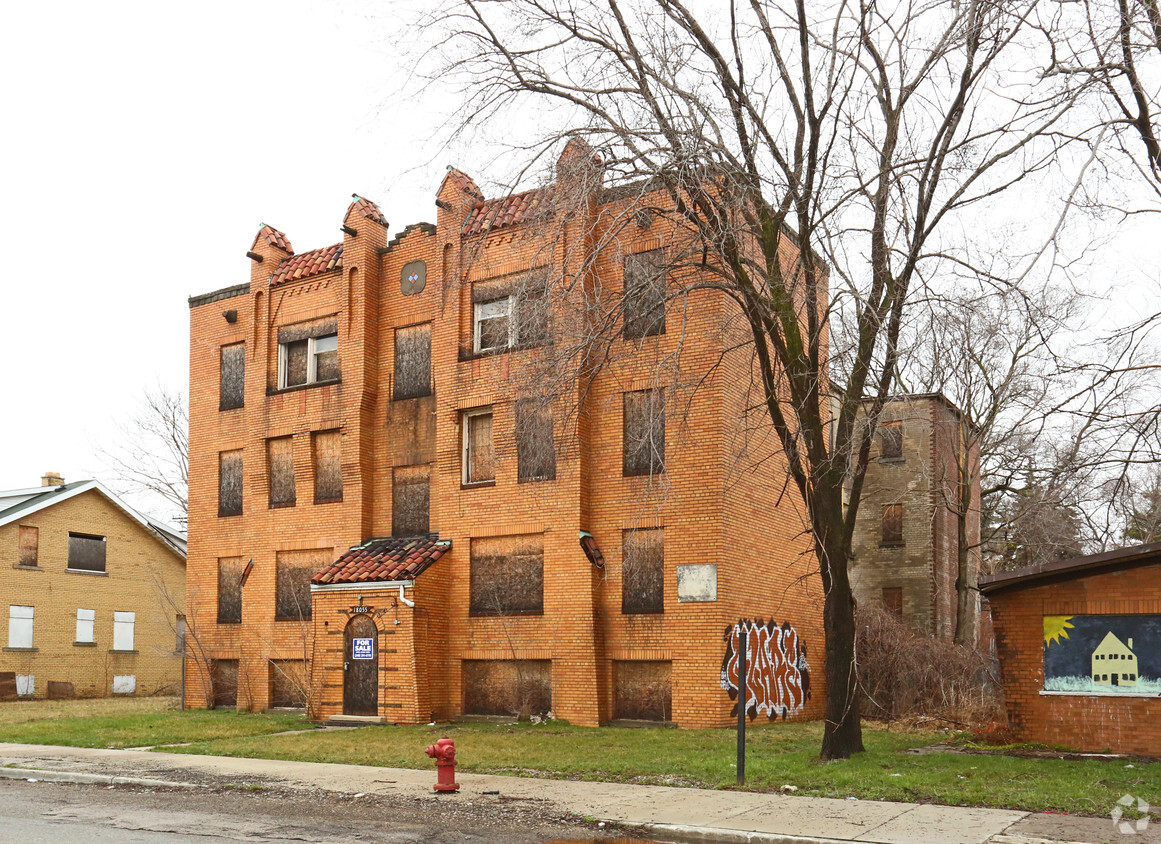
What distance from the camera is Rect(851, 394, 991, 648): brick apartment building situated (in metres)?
33.7

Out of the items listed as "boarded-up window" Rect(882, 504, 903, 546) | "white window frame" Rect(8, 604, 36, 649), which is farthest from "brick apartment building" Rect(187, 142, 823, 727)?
"white window frame" Rect(8, 604, 36, 649)

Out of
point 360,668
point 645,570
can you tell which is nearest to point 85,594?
point 360,668

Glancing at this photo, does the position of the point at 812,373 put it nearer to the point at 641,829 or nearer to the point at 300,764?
the point at 641,829

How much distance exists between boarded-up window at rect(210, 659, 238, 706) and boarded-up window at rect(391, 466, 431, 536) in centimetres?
662

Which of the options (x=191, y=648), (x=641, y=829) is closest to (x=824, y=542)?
A: (x=641, y=829)

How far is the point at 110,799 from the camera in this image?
13016mm

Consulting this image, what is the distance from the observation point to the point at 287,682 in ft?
91.8

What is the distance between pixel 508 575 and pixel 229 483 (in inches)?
395

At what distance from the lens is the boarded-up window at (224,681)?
96.3ft

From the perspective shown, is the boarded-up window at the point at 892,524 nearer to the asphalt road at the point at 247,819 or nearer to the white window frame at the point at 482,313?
the white window frame at the point at 482,313

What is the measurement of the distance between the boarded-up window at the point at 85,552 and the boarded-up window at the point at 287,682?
640 inches

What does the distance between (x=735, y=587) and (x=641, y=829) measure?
40.1 feet

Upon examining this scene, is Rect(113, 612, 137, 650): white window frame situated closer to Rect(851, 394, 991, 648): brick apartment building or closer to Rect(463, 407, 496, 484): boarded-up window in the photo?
Rect(463, 407, 496, 484): boarded-up window

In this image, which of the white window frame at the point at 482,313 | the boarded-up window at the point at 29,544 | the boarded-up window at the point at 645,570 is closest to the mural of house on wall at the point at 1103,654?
the boarded-up window at the point at 645,570
